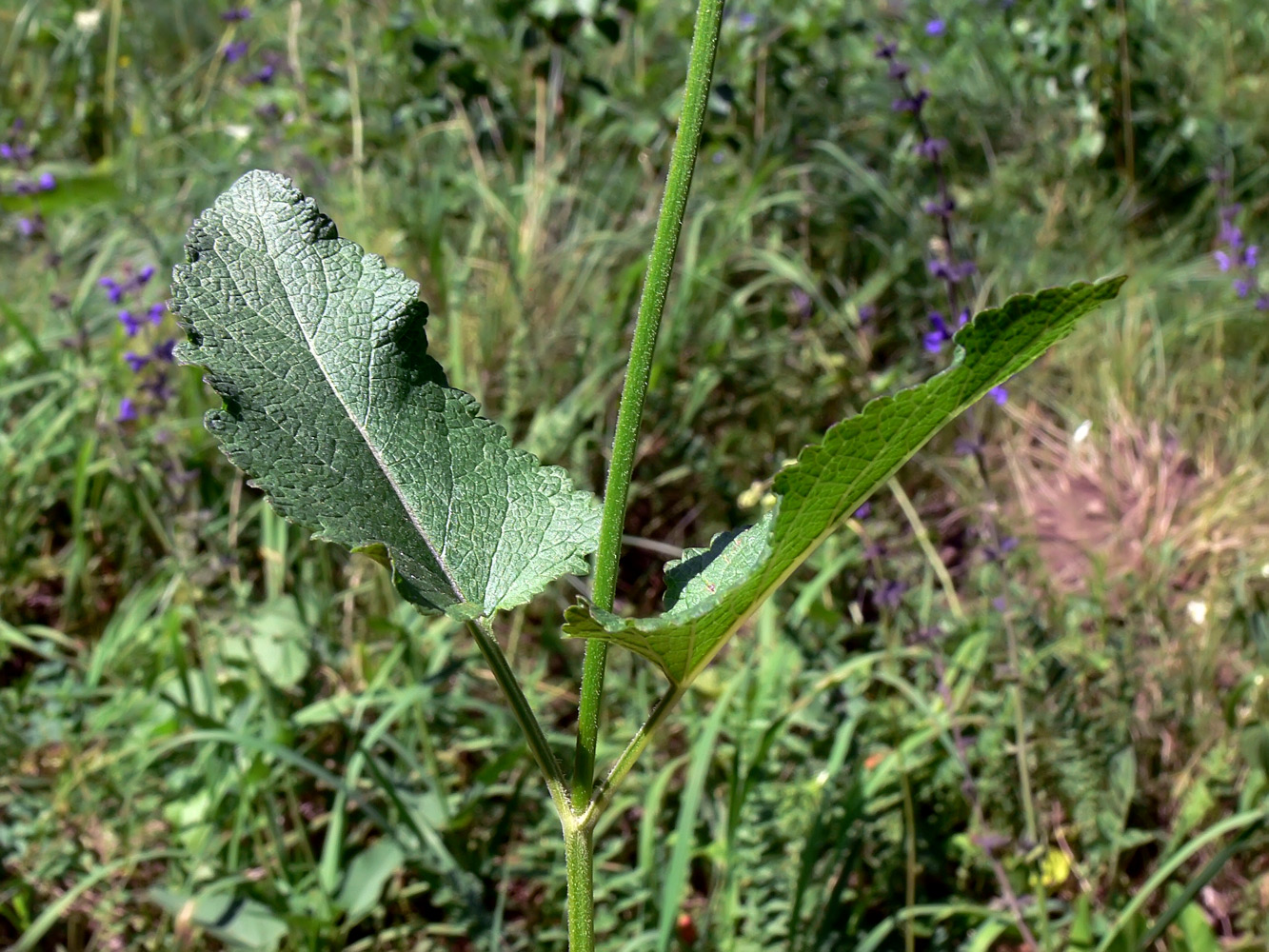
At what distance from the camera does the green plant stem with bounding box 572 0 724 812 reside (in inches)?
22.9

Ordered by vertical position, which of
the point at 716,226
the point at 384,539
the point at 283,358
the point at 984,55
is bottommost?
the point at 384,539

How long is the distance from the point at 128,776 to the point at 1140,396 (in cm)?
278

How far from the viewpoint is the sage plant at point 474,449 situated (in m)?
0.60

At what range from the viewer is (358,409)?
0.76 m

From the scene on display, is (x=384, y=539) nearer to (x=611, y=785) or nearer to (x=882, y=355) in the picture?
(x=611, y=785)

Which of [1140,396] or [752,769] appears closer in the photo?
[752,769]

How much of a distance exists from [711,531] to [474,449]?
2.13 metres

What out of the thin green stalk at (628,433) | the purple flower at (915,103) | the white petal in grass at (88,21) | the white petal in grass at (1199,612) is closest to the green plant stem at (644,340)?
the thin green stalk at (628,433)

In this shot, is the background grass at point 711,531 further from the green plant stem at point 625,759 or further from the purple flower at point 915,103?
the green plant stem at point 625,759

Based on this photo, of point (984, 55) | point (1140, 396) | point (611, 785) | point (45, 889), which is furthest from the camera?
point (984, 55)

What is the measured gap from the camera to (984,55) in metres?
5.05

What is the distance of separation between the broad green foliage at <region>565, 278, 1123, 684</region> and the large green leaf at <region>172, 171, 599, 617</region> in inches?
5.1

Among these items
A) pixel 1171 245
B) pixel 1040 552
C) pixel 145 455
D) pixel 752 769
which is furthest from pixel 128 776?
pixel 1171 245

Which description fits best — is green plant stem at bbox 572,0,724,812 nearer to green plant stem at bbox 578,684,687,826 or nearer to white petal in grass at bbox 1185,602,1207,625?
green plant stem at bbox 578,684,687,826
